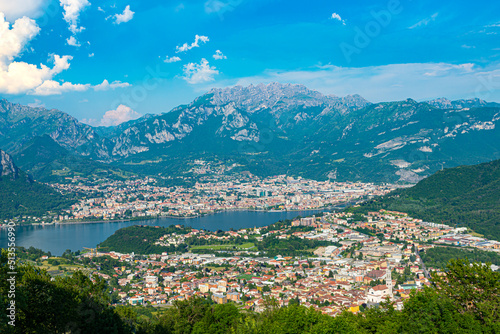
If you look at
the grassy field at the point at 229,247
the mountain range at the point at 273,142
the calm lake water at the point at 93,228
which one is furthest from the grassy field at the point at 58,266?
the mountain range at the point at 273,142

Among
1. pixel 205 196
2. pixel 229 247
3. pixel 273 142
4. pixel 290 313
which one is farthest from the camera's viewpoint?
pixel 273 142

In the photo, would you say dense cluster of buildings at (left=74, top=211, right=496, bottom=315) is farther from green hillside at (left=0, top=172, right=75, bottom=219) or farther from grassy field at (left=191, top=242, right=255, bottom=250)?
green hillside at (left=0, top=172, right=75, bottom=219)

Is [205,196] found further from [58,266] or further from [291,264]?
[291,264]

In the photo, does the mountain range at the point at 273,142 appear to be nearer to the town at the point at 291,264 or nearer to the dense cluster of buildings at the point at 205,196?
the dense cluster of buildings at the point at 205,196

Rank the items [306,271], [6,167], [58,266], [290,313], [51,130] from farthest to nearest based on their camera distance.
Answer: [51,130], [6,167], [58,266], [306,271], [290,313]

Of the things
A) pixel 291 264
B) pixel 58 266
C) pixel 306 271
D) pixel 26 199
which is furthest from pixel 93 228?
pixel 306 271
